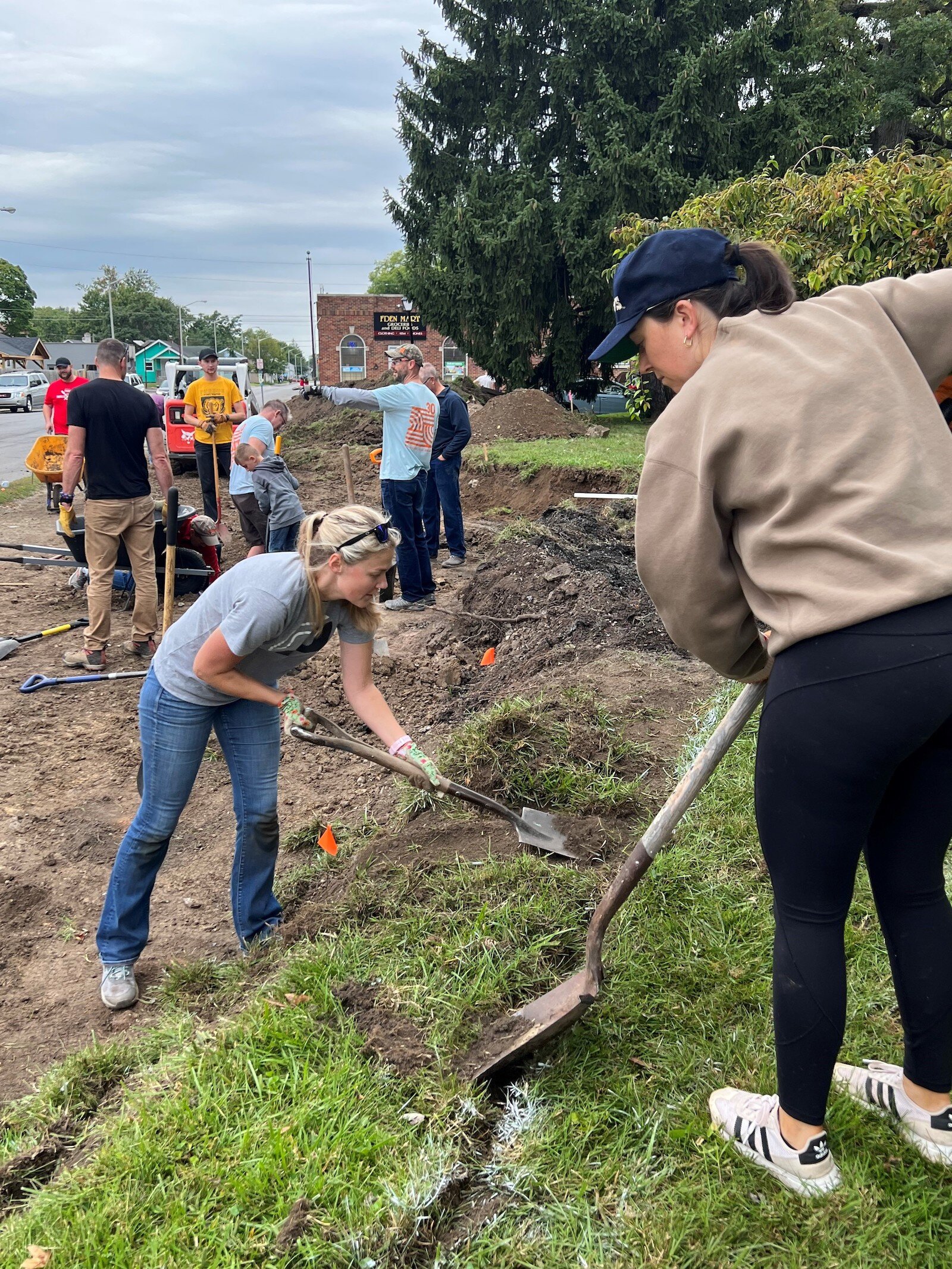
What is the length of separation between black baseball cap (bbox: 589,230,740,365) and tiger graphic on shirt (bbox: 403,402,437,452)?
622 cm

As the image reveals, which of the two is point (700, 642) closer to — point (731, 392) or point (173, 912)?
point (731, 392)

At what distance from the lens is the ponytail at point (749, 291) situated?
1.81 metres

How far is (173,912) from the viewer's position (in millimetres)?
3996

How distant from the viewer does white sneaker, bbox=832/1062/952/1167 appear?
1941mm

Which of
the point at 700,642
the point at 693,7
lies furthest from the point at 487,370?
the point at 700,642

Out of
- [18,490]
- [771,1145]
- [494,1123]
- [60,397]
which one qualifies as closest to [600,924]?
[494,1123]

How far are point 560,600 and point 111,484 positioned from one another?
358 cm

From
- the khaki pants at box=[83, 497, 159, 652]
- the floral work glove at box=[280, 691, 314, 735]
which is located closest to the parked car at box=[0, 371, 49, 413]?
the khaki pants at box=[83, 497, 159, 652]

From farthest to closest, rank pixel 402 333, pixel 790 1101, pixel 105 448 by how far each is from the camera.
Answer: pixel 402 333
pixel 105 448
pixel 790 1101

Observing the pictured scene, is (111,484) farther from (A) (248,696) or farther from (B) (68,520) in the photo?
(A) (248,696)

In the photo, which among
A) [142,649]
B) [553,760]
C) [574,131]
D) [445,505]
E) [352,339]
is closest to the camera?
[553,760]

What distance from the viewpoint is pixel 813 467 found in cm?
154

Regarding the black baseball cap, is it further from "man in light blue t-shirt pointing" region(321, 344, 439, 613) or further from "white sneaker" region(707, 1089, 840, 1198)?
"man in light blue t-shirt pointing" region(321, 344, 439, 613)

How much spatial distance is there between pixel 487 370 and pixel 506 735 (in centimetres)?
2371
